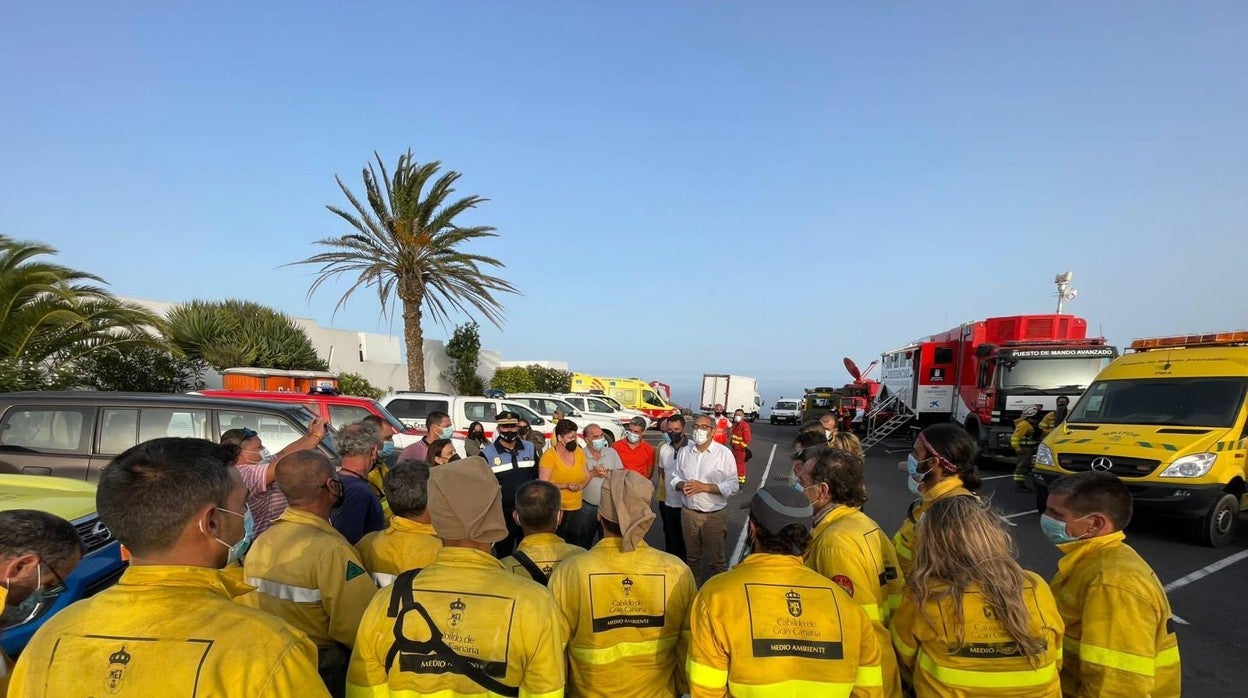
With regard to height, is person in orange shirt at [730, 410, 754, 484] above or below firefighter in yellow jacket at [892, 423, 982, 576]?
below

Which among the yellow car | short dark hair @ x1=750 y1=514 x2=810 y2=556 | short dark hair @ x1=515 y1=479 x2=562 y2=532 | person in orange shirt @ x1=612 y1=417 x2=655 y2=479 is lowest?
the yellow car

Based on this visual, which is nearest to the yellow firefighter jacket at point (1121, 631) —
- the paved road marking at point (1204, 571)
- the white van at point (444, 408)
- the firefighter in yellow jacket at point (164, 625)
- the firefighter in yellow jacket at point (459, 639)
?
the firefighter in yellow jacket at point (459, 639)

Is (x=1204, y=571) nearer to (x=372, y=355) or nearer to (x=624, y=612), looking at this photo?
(x=624, y=612)

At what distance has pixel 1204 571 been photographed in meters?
6.82

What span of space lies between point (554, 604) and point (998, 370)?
1483 cm

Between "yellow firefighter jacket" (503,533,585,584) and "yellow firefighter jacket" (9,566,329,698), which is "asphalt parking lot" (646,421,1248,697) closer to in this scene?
"yellow firefighter jacket" (503,533,585,584)

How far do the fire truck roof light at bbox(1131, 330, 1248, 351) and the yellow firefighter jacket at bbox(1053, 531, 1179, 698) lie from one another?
861 centimetres

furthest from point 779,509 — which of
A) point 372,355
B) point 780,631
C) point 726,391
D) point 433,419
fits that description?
point 726,391

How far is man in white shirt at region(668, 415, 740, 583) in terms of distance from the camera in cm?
593

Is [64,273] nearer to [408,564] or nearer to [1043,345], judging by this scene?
[408,564]

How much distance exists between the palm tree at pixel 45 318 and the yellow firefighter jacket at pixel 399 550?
11432 millimetres

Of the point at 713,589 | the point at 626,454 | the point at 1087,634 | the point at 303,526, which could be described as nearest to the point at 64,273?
the point at 626,454

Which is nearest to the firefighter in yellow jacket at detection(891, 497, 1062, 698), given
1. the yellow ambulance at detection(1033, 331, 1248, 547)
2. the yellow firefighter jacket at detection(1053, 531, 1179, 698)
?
the yellow firefighter jacket at detection(1053, 531, 1179, 698)

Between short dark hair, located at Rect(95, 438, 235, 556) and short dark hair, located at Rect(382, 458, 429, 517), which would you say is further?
short dark hair, located at Rect(382, 458, 429, 517)
